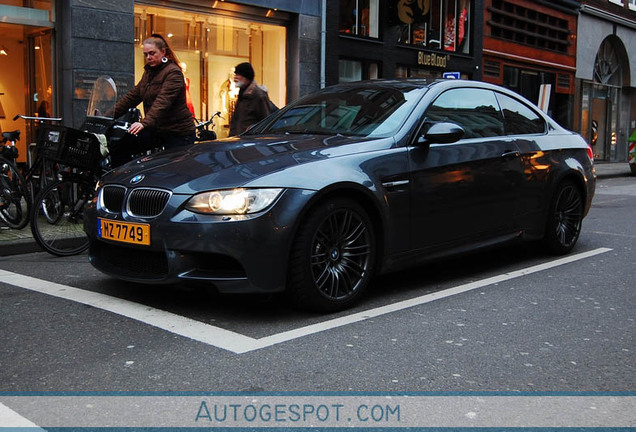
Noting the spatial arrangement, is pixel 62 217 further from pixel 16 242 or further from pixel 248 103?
pixel 248 103

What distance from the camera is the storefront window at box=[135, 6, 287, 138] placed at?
12766mm

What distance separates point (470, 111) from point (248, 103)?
2960mm

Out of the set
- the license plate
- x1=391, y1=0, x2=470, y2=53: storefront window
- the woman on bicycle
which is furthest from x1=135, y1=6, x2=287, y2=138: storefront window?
the license plate

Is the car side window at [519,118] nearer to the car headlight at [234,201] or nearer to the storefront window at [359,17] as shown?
the car headlight at [234,201]

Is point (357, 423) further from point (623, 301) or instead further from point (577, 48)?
point (577, 48)

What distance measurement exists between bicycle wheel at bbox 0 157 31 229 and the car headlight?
13.4ft

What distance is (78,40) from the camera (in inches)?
436

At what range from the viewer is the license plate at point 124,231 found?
14.2 ft

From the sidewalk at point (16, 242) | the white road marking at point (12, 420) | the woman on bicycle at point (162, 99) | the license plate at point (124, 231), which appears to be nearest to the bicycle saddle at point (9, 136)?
the sidewalk at point (16, 242)

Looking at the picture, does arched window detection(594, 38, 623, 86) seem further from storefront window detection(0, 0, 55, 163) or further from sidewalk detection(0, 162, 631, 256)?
sidewalk detection(0, 162, 631, 256)

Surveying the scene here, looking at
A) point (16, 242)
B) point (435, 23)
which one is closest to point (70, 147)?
point (16, 242)

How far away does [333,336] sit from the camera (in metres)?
4.02

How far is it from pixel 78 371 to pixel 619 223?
7574mm

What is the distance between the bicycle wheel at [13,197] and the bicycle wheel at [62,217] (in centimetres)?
116
